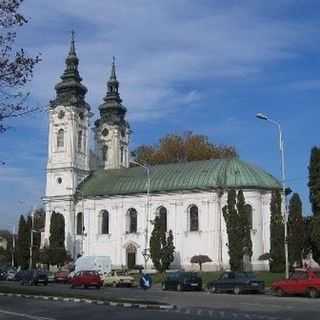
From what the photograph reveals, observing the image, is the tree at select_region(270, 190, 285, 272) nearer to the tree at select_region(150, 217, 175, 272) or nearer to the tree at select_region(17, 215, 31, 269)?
the tree at select_region(150, 217, 175, 272)

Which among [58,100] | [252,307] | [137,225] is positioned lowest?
[252,307]

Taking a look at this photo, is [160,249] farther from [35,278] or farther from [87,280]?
[87,280]

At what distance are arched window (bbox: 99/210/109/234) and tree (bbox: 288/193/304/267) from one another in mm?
29205

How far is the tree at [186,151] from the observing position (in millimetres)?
105400

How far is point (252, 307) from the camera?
90.7ft

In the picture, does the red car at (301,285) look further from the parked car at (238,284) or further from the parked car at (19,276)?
the parked car at (19,276)

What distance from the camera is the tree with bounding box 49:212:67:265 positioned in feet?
283

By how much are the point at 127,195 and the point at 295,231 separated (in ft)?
92.3

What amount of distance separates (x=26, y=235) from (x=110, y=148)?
17648 millimetres

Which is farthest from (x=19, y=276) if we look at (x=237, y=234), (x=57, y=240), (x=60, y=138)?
(x=60, y=138)

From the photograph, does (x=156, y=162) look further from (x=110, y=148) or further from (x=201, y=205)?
(x=201, y=205)

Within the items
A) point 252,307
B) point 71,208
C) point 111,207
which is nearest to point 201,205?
point 111,207

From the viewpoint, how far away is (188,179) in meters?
85.4

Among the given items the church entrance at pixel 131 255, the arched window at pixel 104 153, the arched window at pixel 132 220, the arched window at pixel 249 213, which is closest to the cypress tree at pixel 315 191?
the arched window at pixel 249 213
